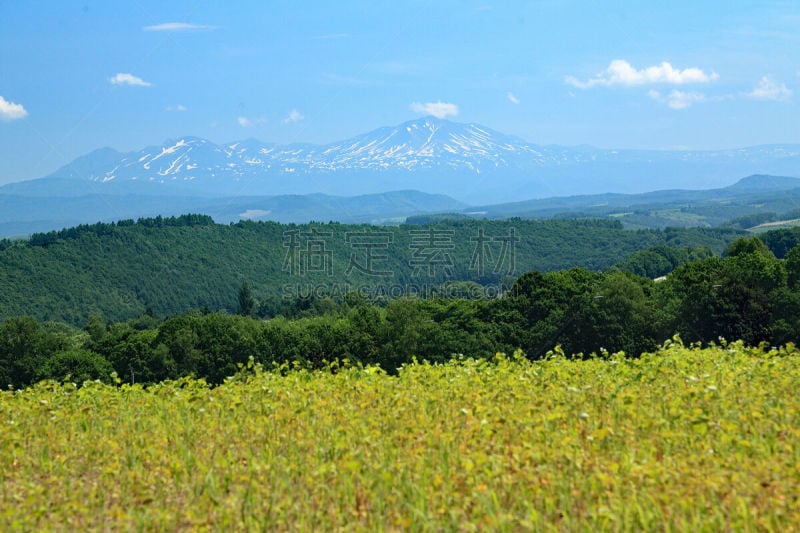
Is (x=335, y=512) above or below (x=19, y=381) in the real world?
above

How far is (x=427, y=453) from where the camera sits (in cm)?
1026

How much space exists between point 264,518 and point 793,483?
5675 mm

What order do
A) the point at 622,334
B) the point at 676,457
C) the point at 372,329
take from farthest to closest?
the point at 372,329 < the point at 622,334 < the point at 676,457

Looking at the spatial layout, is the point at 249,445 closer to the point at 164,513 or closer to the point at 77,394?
the point at 164,513

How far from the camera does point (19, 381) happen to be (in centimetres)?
5859

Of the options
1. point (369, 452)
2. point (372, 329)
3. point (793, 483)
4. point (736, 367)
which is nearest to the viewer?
point (793, 483)

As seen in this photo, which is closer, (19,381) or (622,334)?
(622,334)

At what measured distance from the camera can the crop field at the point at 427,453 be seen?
849 cm

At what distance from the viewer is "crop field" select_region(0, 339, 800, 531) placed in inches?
334

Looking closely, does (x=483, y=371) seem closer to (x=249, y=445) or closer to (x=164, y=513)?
(x=249, y=445)

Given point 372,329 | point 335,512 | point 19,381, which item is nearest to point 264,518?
point 335,512

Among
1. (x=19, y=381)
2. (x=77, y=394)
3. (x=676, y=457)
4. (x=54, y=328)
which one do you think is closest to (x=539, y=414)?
(x=676, y=457)

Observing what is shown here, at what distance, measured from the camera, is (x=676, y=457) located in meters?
9.47

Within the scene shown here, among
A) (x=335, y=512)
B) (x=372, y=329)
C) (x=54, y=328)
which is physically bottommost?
(x=54, y=328)
